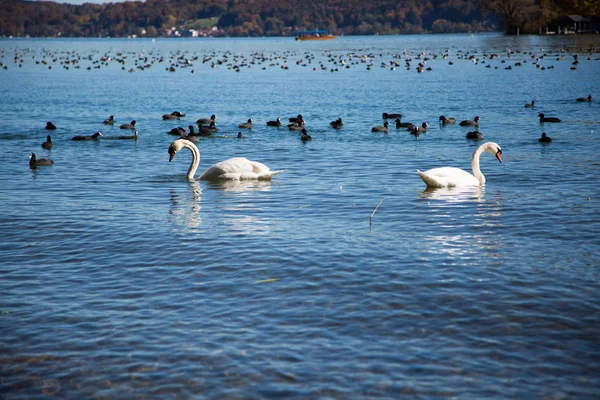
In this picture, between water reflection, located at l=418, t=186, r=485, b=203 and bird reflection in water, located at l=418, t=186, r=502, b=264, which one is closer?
bird reflection in water, located at l=418, t=186, r=502, b=264

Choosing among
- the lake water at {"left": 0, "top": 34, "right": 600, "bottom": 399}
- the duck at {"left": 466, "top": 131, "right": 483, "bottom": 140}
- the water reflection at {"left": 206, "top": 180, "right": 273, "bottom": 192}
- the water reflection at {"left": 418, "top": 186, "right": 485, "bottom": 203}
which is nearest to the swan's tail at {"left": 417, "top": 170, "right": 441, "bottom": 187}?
the water reflection at {"left": 418, "top": 186, "right": 485, "bottom": 203}

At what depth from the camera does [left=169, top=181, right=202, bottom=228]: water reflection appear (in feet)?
52.5

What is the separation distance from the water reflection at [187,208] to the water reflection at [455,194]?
219 inches

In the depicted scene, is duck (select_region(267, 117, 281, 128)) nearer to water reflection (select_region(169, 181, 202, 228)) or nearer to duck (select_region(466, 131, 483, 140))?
Answer: duck (select_region(466, 131, 483, 140))

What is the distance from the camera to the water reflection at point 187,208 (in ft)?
52.5

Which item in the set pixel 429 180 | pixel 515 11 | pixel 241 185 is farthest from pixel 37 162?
pixel 515 11

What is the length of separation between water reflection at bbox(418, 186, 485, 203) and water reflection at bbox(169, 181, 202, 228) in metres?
5.57

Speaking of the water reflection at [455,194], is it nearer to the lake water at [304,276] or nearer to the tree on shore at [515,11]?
the lake water at [304,276]

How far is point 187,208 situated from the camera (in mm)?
17562

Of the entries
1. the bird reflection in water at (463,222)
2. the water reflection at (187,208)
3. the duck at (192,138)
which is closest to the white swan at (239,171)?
the water reflection at (187,208)

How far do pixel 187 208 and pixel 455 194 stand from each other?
258 inches

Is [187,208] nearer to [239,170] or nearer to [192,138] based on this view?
[239,170]

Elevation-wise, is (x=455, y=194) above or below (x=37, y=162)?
below

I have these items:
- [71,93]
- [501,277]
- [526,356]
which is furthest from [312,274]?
[71,93]
